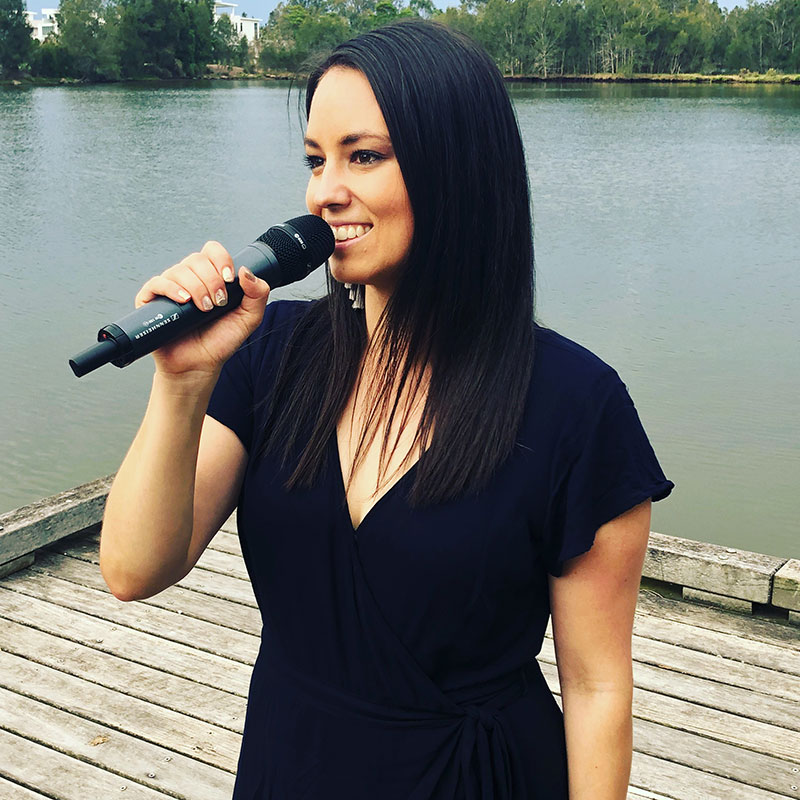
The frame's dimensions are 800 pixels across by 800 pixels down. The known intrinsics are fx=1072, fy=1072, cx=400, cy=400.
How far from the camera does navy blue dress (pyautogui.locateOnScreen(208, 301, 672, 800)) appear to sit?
4.32 feet

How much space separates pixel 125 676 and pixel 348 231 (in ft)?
7.46

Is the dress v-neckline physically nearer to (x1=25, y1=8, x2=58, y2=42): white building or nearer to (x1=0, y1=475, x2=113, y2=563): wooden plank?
(x1=0, y1=475, x2=113, y2=563): wooden plank

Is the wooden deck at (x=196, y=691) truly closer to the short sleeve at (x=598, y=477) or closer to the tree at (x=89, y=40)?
the short sleeve at (x=598, y=477)

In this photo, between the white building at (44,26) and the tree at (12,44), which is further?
the white building at (44,26)

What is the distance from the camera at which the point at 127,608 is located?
3617 millimetres

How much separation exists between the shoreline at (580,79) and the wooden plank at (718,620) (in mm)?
62431

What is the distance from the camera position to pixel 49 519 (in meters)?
3.93

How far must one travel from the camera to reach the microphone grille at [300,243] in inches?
52.1

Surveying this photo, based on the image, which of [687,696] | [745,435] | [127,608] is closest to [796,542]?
[745,435]

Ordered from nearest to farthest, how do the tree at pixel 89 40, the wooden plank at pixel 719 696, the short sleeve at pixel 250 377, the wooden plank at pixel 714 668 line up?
the short sleeve at pixel 250 377 < the wooden plank at pixel 719 696 < the wooden plank at pixel 714 668 < the tree at pixel 89 40

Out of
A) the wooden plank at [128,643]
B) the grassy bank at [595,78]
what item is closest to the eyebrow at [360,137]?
the wooden plank at [128,643]

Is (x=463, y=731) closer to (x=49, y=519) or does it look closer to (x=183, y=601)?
(x=183, y=601)

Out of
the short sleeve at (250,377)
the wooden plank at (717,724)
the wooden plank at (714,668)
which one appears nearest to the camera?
the short sleeve at (250,377)

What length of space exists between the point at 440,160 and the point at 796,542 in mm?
5282
